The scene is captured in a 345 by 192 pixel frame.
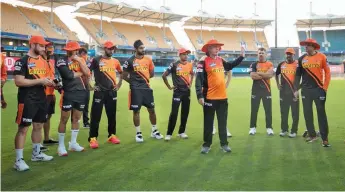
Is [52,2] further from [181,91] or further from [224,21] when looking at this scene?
[181,91]

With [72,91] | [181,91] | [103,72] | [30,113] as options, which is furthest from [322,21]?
[30,113]

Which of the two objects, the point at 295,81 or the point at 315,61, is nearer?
the point at 315,61

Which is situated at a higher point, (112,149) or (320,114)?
(320,114)

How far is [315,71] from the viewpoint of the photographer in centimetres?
699

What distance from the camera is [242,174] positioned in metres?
4.80

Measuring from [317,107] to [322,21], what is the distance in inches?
2506

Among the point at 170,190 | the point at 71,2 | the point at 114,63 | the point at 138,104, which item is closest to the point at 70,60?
the point at 114,63

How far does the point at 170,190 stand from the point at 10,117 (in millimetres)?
8356

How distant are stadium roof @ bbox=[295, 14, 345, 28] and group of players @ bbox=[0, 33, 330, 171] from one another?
59.9 m

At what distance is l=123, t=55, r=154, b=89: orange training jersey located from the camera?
7629 mm

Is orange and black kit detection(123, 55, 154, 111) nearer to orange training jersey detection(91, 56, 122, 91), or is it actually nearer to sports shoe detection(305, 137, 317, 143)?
orange training jersey detection(91, 56, 122, 91)

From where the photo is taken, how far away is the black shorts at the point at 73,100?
6.49 metres

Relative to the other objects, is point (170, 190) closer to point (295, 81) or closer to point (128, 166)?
point (128, 166)

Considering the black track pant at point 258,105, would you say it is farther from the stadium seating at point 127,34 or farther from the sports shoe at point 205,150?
the stadium seating at point 127,34
